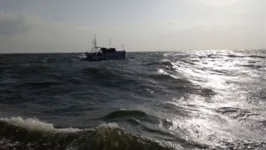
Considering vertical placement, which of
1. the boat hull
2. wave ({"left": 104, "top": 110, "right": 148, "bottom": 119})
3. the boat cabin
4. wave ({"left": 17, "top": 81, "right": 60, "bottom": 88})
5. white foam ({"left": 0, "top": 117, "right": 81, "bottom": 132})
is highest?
the boat cabin

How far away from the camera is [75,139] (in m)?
8.61

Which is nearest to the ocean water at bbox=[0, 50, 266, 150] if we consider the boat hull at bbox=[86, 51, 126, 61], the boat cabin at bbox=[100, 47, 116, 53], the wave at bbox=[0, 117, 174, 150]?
the wave at bbox=[0, 117, 174, 150]

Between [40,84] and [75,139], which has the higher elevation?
[75,139]

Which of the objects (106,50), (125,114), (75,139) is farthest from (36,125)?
(106,50)

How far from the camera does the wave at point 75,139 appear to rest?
326 inches

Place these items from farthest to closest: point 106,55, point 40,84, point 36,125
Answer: point 106,55
point 40,84
point 36,125

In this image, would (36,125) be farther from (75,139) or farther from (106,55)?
(106,55)

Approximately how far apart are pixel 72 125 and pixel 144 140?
3343 millimetres

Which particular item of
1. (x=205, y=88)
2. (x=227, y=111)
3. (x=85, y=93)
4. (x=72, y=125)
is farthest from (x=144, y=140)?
(x=205, y=88)

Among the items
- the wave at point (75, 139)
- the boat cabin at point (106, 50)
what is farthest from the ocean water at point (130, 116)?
the boat cabin at point (106, 50)

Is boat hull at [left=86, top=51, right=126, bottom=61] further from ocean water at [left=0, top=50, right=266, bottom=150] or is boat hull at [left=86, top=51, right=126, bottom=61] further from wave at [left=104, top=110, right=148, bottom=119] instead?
wave at [left=104, top=110, right=148, bottom=119]

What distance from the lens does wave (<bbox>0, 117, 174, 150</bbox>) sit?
829cm

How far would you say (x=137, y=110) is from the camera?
13.2 m

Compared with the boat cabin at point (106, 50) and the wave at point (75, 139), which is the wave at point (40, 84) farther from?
the boat cabin at point (106, 50)
